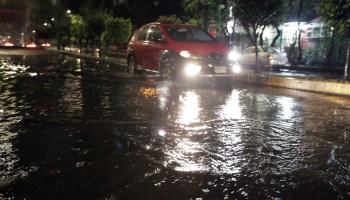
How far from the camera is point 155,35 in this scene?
42.8 feet

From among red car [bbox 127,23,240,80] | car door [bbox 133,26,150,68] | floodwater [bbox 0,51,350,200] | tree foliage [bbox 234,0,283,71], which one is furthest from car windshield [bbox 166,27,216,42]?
tree foliage [bbox 234,0,283,71]

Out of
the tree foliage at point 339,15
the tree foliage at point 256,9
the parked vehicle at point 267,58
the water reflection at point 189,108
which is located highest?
the tree foliage at point 256,9

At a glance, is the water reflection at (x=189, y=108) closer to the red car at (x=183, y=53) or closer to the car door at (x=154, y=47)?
the red car at (x=183, y=53)

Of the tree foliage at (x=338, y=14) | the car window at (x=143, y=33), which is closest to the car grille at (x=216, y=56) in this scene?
the car window at (x=143, y=33)

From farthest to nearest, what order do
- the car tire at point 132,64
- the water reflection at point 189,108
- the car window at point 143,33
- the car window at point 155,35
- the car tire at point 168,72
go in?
the car tire at point 132,64, the car window at point 143,33, the car window at point 155,35, the car tire at point 168,72, the water reflection at point 189,108

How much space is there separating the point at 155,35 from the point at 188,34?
3.55 feet

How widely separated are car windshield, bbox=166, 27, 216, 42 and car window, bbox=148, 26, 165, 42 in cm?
27

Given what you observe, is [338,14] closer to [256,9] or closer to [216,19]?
[256,9]

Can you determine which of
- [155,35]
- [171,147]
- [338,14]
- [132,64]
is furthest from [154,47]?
[171,147]

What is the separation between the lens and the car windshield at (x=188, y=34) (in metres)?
12.6

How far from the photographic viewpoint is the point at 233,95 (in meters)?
10.6

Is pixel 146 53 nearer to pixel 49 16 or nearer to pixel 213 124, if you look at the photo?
pixel 213 124

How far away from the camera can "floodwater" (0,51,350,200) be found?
3986 millimetres

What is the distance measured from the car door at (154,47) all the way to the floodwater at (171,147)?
306cm
